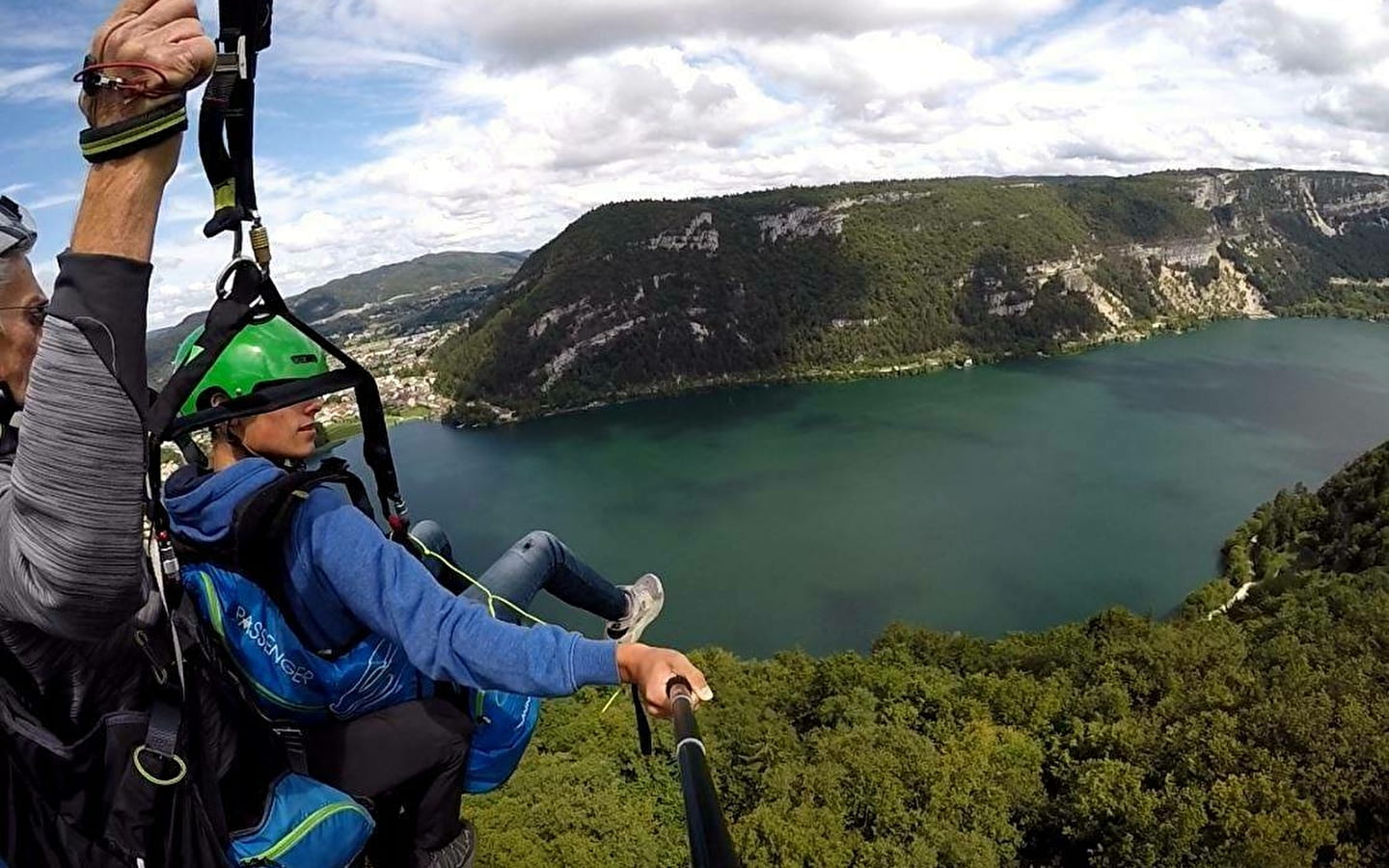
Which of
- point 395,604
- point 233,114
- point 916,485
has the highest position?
point 233,114

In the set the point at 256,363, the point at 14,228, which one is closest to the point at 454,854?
the point at 256,363

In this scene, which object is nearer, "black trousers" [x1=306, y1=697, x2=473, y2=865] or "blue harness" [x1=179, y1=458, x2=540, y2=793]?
"blue harness" [x1=179, y1=458, x2=540, y2=793]

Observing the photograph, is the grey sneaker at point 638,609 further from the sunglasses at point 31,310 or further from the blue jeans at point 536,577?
the sunglasses at point 31,310

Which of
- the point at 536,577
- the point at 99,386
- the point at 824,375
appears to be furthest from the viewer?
the point at 824,375

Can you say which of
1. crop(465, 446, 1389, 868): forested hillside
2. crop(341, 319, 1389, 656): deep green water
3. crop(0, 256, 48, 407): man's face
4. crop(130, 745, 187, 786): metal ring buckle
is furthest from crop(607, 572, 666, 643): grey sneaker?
crop(341, 319, 1389, 656): deep green water

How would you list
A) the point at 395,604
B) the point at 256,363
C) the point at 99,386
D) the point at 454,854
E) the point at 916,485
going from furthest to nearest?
the point at 916,485
the point at 454,854
the point at 256,363
the point at 395,604
the point at 99,386

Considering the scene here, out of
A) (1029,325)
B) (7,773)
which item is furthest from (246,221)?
(1029,325)

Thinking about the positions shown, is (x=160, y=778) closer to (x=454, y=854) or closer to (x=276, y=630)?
(x=276, y=630)

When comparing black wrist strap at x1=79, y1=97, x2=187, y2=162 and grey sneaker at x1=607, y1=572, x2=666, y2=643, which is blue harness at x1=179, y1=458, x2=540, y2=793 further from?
grey sneaker at x1=607, y1=572, x2=666, y2=643
